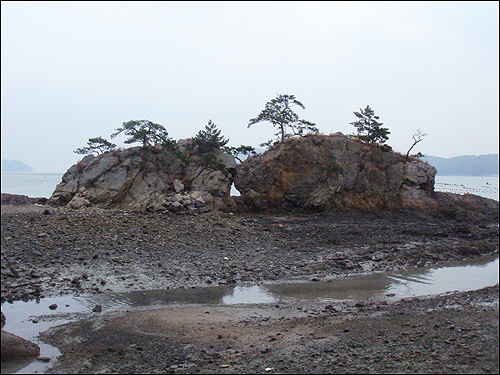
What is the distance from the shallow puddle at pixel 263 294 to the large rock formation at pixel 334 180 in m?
13.7

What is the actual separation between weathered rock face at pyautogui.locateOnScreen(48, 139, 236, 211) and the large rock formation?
2.28 m

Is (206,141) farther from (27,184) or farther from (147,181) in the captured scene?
(27,184)

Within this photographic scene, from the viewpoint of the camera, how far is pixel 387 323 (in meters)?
8.20

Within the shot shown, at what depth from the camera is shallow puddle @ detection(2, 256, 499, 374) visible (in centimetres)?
858

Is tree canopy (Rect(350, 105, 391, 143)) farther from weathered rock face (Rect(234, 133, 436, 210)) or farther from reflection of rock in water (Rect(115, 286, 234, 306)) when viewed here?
reflection of rock in water (Rect(115, 286, 234, 306))

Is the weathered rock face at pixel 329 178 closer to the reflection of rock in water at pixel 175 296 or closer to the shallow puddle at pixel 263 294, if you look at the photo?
the shallow puddle at pixel 263 294

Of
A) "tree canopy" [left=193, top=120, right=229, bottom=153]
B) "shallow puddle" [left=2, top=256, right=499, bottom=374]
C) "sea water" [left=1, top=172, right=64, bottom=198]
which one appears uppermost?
"tree canopy" [left=193, top=120, right=229, bottom=153]

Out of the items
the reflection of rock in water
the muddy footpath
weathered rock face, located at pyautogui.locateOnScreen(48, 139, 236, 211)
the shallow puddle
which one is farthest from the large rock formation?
the reflection of rock in water

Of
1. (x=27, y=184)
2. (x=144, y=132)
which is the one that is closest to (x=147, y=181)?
(x=144, y=132)

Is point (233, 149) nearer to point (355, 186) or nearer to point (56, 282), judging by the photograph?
point (355, 186)

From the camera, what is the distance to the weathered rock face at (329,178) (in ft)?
92.3

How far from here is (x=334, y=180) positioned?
28.6 m

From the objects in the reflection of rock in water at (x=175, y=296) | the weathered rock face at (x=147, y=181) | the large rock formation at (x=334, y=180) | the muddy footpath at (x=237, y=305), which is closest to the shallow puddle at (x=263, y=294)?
the reflection of rock in water at (x=175, y=296)

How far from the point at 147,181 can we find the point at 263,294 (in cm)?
1543
